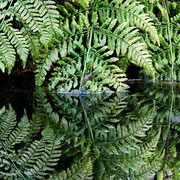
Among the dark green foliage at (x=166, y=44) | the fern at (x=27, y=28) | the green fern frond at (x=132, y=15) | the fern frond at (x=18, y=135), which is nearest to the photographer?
the fern frond at (x=18, y=135)

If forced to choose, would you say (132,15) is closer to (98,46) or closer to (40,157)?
(98,46)

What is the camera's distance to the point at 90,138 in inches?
74.0

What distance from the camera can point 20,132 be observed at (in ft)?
6.31

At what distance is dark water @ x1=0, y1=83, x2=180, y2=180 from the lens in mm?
1465

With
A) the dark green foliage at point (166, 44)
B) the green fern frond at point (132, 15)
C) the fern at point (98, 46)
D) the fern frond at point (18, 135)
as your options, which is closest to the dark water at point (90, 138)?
the fern frond at point (18, 135)

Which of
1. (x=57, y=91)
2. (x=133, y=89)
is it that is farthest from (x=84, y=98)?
(x=133, y=89)

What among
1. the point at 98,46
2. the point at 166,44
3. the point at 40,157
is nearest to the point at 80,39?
the point at 98,46

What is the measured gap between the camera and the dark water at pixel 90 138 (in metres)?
1.46

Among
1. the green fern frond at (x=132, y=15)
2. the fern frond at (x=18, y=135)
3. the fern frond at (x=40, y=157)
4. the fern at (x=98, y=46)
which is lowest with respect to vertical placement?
the fern frond at (x=40, y=157)

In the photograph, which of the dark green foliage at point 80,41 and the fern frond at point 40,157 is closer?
the fern frond at point 40,157

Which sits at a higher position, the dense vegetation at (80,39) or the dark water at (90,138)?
the dense vegetation at (80,39)

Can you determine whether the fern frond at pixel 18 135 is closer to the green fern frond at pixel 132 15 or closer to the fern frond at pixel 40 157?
the fern frond at pixel 40 157

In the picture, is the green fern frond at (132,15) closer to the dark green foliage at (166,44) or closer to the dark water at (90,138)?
the dark green foliage at (166,44)

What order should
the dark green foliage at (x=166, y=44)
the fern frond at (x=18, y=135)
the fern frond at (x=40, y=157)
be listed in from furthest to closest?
1. the dark green foliage at (x=166, y=44)
2. the fern frond at (x=18, y=135)
3. the fern frond at (x=40, y=157)
